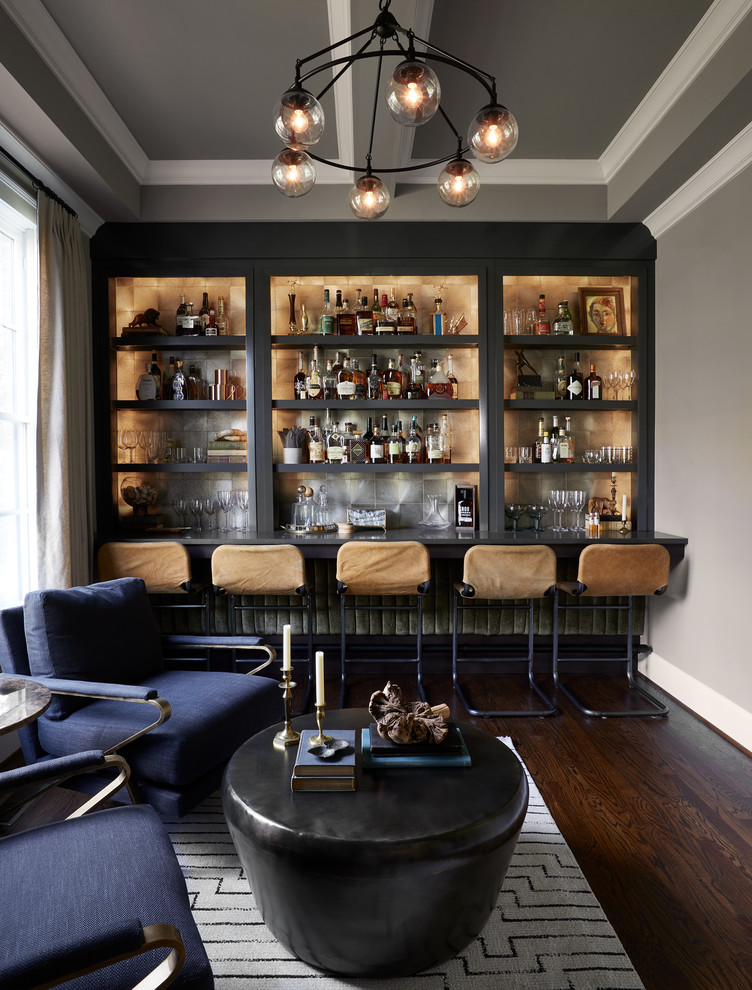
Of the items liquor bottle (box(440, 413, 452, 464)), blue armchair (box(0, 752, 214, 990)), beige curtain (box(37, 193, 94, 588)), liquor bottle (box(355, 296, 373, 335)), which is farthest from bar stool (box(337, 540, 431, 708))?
blue armchair (box(0, 752, 214, 990))

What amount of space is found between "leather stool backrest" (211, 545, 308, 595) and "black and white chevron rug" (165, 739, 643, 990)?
4.84 ft

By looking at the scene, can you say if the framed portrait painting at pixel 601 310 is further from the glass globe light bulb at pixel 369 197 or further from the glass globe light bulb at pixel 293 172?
the glass globe light bulb at pixel 293 172

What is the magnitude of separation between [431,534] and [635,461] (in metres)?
1.42

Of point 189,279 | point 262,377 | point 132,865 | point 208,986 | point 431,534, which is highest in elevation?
point 189,279

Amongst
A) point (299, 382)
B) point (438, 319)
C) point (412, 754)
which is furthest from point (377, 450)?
point (412, 754)

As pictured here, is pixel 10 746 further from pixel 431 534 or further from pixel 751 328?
pixel 751 328

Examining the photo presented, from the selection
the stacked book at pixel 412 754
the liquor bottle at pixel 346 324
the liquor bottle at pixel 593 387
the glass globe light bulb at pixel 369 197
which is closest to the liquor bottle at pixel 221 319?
the liquor bottle at pixel 346 324

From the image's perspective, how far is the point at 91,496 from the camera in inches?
148

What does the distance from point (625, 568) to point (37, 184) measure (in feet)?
11.8

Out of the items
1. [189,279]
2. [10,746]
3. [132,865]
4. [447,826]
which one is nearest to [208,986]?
[132,865]

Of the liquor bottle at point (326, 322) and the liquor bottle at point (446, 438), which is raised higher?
the liquor bottle at point (326, 322)

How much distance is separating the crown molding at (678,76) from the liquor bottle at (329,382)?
2.09m

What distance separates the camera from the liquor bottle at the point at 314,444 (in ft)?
13.4

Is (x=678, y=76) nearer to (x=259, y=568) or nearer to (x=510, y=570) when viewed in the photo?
(x=510, y=570)
